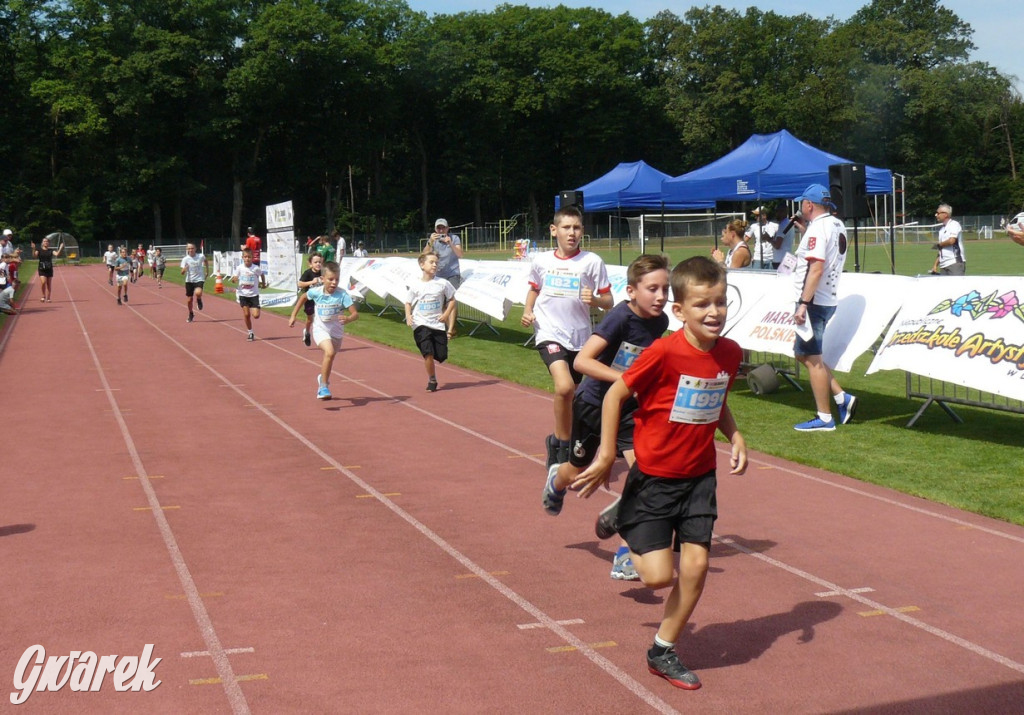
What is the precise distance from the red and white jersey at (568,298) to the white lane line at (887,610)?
1806 mm

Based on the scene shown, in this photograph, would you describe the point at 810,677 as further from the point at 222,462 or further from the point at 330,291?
the point at 330,291

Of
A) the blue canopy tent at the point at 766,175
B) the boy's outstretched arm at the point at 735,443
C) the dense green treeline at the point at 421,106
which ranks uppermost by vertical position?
the dense green treeline at the point at 421,106

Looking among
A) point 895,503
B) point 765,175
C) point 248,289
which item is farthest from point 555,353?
point 765,175

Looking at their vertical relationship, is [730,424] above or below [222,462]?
above

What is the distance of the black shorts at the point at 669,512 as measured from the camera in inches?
183

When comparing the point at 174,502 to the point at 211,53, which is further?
the point at 211,53

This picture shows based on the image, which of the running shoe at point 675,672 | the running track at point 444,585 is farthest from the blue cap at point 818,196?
the running shoe at point 675,672

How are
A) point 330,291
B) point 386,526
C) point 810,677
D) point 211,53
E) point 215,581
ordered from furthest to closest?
point 211,53 < point 330,291 < point 386,526 < point 215,581 < point 810,677

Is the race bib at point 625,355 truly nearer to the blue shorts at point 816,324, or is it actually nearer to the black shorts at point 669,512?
the black shorts at point 669,512

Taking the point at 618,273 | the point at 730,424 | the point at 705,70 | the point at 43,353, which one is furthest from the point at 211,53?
the point at 730,424

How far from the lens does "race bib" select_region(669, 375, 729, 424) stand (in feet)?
15.4

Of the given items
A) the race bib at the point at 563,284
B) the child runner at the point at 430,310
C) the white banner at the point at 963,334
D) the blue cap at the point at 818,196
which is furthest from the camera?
the child runner at the point at 430,310

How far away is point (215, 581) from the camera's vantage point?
630 centimetres

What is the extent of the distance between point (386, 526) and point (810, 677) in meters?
3.47
